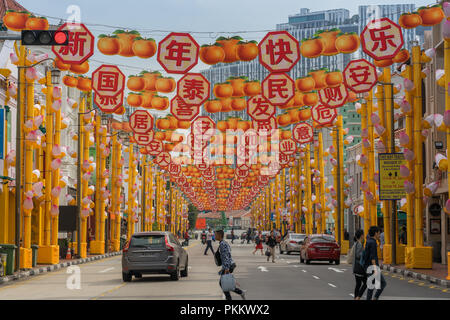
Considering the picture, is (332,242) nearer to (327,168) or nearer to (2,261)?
(2,261)

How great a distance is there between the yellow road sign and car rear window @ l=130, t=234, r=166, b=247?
1334 cm

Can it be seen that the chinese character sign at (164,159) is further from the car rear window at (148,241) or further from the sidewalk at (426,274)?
the car rear window at (148,241)

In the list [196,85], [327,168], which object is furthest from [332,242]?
[327,168]

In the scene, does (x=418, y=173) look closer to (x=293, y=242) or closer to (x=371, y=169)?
(x=371, y=169)

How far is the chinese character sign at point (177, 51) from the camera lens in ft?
82.8

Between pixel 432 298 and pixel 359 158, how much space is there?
21.8m

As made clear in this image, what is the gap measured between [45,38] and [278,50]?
912 cm

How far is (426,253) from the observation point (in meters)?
33.5

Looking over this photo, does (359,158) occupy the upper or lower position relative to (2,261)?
upper

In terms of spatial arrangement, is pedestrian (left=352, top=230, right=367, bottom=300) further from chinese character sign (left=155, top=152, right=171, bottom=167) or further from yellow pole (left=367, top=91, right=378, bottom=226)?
chinese character sign (left=155, top=152, right=171, bottom=167)

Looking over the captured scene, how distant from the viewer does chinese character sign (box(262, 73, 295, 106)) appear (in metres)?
28.3

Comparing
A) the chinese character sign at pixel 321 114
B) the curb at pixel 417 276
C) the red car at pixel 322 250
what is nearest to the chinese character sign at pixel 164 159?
the red car at pixel 322 250

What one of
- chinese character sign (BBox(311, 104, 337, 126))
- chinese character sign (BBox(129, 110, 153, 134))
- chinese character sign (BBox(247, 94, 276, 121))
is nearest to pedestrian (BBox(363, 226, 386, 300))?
chinese character sign (BBox(247, 94, 276, 121))

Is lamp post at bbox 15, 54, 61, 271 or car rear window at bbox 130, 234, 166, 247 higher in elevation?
lamp post at bbox 15, 54, 61, 271
